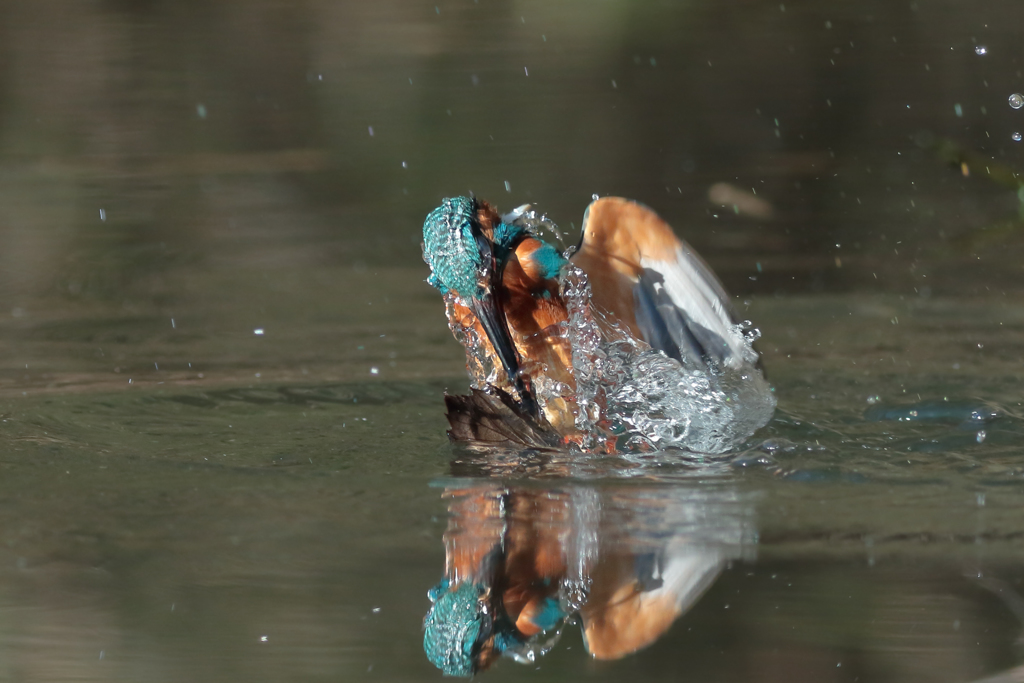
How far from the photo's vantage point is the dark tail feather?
2.38 m

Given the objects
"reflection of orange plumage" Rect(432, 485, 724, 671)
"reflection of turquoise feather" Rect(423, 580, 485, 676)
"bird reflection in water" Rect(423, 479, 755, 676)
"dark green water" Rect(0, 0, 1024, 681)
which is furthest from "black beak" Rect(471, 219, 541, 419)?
"reflection of turquoise feather" Rect(423, 580, 485, 676)

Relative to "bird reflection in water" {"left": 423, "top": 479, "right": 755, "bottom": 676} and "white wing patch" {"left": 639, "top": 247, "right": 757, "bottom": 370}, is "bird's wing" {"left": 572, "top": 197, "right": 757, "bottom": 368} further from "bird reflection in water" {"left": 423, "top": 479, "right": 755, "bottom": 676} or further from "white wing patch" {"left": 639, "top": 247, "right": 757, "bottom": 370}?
"bird reflection in water" {"left": 423, "top": 479, "right": 755, "bottom": 676}

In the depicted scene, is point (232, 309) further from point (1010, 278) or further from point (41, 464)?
point (1010, 278)

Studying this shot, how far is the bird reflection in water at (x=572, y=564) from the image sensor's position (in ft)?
4.87

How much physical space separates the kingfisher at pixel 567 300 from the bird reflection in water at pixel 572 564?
46 cm

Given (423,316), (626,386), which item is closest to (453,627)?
(626,386)

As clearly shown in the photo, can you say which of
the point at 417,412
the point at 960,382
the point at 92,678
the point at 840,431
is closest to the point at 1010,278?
the point at 960,382

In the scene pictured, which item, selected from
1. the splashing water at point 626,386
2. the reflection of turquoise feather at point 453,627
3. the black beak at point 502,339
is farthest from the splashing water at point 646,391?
the reflection of turquoise feather at point 453,627

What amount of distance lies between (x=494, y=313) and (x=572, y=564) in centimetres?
91

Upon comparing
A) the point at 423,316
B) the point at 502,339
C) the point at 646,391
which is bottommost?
the point at 423,316

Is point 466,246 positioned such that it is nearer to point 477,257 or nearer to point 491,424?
point 477,257

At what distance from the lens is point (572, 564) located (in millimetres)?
1725

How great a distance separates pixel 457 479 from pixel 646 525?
473 mm

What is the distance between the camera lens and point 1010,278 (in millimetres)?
4645
